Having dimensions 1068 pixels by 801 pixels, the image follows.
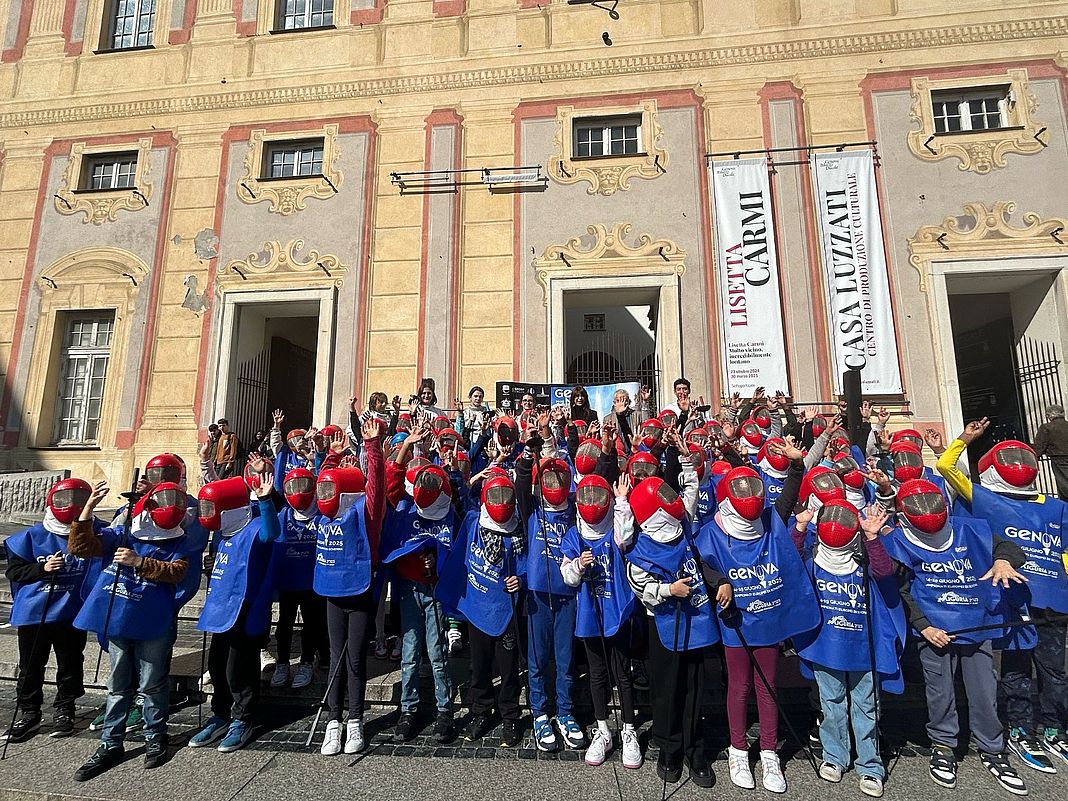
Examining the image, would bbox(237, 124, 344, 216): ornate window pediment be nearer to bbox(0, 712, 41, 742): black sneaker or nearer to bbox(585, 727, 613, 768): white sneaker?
bbox(0, 712, 41, 742): black sneaker

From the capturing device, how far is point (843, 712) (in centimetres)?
379

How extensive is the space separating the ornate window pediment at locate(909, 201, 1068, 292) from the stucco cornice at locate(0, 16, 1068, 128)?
3.37 metres

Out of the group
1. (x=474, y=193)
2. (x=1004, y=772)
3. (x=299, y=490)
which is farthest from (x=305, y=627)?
(x=474, y=193)

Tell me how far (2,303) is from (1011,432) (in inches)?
792

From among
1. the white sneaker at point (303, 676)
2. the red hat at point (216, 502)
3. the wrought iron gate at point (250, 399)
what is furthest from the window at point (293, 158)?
the white sneaker at point (303, 676)

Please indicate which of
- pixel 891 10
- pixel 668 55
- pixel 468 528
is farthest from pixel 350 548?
pixel 891 10

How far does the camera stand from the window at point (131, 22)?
44.9 ft

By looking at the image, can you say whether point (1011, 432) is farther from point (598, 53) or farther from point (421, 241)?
point (421, 241)

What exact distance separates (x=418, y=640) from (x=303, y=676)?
4.10 feet

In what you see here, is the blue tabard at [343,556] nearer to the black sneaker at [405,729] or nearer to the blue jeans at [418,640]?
the blue jeans at [418,640]

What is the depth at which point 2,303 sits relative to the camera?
1260 centimetres

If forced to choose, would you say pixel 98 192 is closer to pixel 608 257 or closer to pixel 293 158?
pixel 293 158

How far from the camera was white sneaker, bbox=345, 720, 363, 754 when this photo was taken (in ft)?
13.3

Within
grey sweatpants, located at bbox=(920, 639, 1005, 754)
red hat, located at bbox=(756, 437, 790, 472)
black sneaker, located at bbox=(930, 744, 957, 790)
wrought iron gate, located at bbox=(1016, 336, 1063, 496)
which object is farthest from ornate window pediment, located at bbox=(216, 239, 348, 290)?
wrought iron gate, located at bbox=(1016, 336, 1063, 496)
